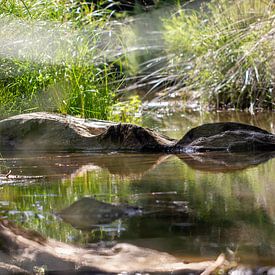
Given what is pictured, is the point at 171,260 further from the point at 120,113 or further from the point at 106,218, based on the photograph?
the point at 120,113

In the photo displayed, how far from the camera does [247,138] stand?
197 inches

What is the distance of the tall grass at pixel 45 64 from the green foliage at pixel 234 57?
2700 millimetres

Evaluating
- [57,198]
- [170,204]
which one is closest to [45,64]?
[57,198]

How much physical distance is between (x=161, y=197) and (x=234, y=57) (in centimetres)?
703

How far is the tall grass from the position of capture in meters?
6.28

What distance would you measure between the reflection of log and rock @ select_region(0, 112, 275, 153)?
2739 mm

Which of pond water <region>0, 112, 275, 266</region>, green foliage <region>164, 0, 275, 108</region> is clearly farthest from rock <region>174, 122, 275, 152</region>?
green foliage <region>164, 0, 275, 108</region>

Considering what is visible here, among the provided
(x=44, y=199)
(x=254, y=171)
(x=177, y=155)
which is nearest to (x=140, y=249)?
(x=44, y=199)

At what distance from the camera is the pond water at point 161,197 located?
2.33 metres

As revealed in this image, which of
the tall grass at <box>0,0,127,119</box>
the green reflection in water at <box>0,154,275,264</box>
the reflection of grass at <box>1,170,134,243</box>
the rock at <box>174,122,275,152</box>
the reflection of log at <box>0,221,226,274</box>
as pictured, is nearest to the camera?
the reflection of log at <box>0,221,226,274</box>

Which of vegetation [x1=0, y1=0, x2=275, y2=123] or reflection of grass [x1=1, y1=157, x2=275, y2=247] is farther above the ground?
vegetation [x1=0, y1=0, x2=275, y2=123]

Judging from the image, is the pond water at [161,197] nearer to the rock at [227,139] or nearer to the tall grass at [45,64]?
the rock at [227,139]

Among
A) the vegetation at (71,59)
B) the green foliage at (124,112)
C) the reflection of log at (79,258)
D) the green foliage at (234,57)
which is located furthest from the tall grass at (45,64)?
the reflection of log at (79,258)

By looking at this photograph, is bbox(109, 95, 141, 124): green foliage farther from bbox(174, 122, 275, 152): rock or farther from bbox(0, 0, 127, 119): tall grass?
bbox(174, 122, 275, 152): rock
